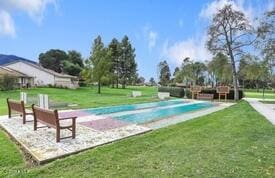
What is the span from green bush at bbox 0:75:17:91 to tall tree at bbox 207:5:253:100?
25868 millimetres

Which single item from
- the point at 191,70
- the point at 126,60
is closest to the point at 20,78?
the point at 126,60

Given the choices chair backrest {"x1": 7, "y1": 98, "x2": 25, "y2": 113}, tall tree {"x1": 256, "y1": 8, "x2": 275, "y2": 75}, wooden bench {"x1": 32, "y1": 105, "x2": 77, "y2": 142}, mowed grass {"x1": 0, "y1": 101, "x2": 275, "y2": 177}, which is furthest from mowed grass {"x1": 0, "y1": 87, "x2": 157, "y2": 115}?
tall tree {"x1": 256, "y1": 8, "x2": 275, "y2": 75}

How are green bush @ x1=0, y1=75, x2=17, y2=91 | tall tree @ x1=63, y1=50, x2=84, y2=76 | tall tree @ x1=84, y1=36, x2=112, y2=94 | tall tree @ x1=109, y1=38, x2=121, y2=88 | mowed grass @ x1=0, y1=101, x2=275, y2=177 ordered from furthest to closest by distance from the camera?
tall tree @ x1=63, y1=50, x2=84, y2=76, tall tree @ x1=109, y1=38, x2=121, y2=88, tall tree @ x1=84, y1=36, x2=112, y2=94, green bush @ x1=0, y1=75, x2=17, y2=91, mowed grass @ x1=0, y1=101, x2=275, y2=177

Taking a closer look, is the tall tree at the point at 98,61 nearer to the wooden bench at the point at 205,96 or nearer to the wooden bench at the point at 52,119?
the wooden bench at the point at 205,96

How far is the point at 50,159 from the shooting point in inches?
227

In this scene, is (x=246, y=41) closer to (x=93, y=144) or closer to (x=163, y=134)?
(x=163, y=134)

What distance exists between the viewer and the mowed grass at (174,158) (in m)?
4.93

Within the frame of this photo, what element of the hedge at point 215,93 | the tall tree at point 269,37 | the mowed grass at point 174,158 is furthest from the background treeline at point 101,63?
the mowed grass at point 174,158

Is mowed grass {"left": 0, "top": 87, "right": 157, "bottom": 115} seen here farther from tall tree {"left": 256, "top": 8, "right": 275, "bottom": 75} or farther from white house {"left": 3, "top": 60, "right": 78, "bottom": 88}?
white house {"left": 3, "top": 60, "right": 78, "bottom": 88}

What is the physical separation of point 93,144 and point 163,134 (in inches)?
87.1

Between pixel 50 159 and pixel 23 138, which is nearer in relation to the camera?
pixel 50 159

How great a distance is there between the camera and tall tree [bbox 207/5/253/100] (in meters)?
27.9

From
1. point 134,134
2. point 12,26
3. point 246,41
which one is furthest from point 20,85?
point 134,134

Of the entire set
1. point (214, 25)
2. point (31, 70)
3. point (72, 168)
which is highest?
point (214, 25)
